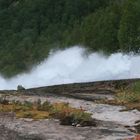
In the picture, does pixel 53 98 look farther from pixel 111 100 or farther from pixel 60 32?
pixel 60 32

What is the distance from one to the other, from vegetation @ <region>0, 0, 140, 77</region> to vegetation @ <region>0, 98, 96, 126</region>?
68.0 meters

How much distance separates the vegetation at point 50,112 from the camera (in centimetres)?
2958

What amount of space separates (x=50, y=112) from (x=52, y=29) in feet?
466

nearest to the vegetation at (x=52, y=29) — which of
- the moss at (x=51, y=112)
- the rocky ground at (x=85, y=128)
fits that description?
the moss at (x=51, y=112)

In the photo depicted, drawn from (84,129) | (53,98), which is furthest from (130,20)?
(84,129)

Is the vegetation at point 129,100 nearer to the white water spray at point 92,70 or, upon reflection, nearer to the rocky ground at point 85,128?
the rocky ground at point 85,128

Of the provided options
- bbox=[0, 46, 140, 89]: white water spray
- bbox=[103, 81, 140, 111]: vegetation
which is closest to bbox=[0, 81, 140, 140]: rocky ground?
bbox=[103, 81, 140, 111]: vegetation

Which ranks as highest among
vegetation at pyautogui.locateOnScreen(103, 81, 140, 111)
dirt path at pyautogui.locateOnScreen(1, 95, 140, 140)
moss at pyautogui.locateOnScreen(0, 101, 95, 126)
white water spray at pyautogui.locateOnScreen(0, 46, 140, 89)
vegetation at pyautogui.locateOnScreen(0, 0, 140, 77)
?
vegetation at pyautogui.locateOnScreen(0, 0, 140, 77)

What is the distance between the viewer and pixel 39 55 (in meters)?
154

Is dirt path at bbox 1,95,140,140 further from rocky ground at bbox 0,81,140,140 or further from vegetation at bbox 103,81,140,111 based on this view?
vegetation at bbox 103,81,140,111

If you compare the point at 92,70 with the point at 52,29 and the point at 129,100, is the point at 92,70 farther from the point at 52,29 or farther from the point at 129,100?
the point at 52,29

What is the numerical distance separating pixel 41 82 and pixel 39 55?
69.4m

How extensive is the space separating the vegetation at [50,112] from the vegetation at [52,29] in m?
68.0

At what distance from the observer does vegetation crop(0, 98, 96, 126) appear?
1164 inches
